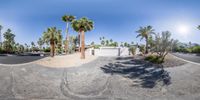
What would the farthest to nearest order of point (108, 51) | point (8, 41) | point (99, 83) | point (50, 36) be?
point (8, 41), point (108, 51), point (50, 36), point (99, 83)

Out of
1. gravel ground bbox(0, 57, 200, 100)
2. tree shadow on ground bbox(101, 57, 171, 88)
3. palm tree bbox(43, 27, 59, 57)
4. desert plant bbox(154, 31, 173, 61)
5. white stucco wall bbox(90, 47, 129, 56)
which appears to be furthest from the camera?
white stucco wall bbox(90, 47, 129, 56)

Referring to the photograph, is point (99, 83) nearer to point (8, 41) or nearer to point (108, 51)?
point (108, 51)

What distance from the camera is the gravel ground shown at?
78.8ft

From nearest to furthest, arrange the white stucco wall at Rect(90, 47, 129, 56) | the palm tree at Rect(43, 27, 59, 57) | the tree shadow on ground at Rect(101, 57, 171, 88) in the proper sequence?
1. the tree shadow on ground at Rect(101, 57, 171, 88)
2. the palm tree at Rect(43, 27, 59, 57)
3. the white stucco wall at Rect(90, 47, 129, 56)

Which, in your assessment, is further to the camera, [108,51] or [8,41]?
[8,41]

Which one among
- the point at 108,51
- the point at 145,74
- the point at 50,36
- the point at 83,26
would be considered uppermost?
the point at 83,26

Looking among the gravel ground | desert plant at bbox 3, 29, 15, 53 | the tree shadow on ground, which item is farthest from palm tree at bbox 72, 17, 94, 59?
desert plant at bbox 3, 29, 15, 53

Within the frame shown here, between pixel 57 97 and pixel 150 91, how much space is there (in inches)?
455

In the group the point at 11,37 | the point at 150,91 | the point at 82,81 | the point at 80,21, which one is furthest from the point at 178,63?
the point at 11,37

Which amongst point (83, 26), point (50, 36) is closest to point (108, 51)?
point (50, 36)

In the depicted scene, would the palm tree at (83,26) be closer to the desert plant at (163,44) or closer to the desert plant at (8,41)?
the desert plant at (163,44)

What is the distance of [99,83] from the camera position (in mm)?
28203

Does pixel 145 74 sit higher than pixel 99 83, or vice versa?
pixel 145 74

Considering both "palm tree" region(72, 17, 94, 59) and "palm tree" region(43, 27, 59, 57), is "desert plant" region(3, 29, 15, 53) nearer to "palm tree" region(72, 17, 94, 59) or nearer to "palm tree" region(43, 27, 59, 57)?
"palm tree" region(43, 27, 59, 57)
